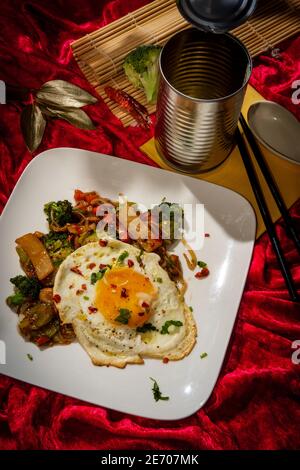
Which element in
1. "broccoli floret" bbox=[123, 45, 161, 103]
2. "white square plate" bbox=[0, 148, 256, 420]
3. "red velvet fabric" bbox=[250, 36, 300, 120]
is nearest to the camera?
"white square plate" bbox=[0, 148, 256, 420]

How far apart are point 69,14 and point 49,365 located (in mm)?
3405

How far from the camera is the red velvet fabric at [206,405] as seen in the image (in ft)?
11.3

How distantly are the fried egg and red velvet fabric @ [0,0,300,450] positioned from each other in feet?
1.51

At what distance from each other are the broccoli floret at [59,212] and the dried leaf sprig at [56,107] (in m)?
0.84

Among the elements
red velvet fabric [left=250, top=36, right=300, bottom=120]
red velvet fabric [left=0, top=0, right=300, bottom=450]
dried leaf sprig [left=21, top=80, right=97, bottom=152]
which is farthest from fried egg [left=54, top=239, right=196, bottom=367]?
red velvet fabric [left=250, top=36, right=300, bottom=120]

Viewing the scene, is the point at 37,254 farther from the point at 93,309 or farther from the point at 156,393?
the point at 156,393

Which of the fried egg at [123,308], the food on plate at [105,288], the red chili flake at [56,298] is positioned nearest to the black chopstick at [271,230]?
the food on plate at [105,288]

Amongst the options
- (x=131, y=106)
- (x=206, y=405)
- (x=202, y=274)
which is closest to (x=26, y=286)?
(x=202, y=274)

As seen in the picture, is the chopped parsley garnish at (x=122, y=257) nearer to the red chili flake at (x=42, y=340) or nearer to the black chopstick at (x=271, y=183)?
the red chili flake at (x=42, y=340)

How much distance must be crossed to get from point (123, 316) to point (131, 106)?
2002 millimetres

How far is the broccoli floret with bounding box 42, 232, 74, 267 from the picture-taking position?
3.65 m

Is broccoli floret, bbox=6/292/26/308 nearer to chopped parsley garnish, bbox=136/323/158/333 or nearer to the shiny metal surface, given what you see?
chopped parsley garnish, bbox=136/323/158/333

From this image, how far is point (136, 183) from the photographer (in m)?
3.93
